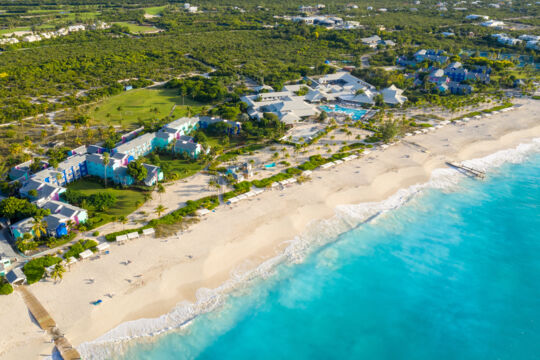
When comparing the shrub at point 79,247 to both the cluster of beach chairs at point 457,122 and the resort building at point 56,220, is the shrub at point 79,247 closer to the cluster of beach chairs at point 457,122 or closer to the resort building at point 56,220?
the resort building at point 56,220

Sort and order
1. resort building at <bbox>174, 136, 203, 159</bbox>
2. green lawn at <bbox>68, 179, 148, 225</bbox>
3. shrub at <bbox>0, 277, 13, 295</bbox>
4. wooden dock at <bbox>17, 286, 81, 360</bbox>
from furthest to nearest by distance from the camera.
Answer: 1. resort building at <bbox>174, 136, 203, 159</bbox>
2. green lawn at <bbox>68, 179, 148, 225</bbox>
3. shrub at <bbox>0, 277, 13, 295</bbox>
4. wooden dock at <bbox>17, 286, 81, 360</bbox>

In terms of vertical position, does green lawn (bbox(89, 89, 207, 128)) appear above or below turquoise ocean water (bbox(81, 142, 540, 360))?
above

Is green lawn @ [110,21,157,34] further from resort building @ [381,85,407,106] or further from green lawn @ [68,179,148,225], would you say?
green lawn @ [68,179,148,225]

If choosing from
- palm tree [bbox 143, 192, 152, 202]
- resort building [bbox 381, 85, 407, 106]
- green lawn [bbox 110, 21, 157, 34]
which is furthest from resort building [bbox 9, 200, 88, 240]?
green lawn [bbox 110, 21, 157, 34]

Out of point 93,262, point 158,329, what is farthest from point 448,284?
point 93,262

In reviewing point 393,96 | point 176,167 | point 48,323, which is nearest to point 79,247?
point 48,323

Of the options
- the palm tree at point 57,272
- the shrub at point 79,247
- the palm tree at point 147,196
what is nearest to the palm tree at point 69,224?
the shrub at point 79,247
